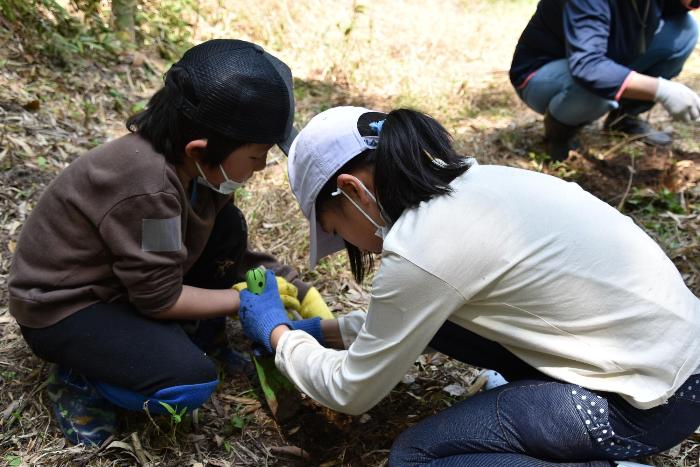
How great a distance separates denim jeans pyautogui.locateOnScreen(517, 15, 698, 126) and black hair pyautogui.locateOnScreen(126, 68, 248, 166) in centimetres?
210

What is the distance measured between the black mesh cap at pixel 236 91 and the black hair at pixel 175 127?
0.07ft

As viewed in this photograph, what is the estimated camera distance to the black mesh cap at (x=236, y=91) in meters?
1.50

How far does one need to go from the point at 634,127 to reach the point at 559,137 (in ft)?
1.96

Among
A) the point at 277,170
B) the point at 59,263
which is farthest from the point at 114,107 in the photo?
the point at 59,263

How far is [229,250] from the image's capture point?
203 cm

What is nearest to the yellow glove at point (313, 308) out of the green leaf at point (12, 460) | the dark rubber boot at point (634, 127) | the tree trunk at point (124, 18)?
the green leaf at point (12, 460)

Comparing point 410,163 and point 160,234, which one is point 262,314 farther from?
point 410,163

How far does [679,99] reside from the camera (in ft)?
9.09

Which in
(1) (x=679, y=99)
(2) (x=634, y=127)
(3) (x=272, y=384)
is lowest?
(3) (x=272, y=384)

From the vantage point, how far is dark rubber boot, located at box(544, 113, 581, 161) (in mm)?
3232

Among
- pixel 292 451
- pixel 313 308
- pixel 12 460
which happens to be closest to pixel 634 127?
pixel 313 308

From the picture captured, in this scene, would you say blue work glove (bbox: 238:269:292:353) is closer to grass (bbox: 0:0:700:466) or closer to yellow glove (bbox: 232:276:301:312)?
yellow glove (bbox: 232:276:301:312)

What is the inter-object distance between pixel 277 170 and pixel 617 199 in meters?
1.70

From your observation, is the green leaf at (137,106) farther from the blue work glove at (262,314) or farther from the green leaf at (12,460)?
the green leaf at (12,460)
